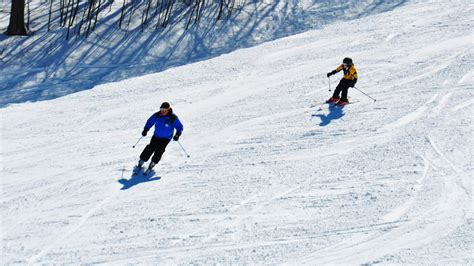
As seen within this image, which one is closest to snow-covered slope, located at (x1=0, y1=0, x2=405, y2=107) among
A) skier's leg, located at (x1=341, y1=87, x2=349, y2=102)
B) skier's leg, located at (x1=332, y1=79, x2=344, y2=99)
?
skier's leg, located at (x1=332, y1=79, x2=344, y2=99)

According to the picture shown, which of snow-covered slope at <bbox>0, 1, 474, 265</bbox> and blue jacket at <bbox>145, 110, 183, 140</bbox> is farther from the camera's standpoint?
blue jacket at <bbox>145, 110, 183, 140</bbox>

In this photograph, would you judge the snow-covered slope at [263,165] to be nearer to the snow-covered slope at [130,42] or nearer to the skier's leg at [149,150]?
the skier's leg at [149,150]

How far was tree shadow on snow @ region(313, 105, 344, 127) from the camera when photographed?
12953mm

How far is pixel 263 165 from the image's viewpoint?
11312 millimetres

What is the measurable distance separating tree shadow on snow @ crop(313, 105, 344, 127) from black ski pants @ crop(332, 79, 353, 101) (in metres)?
0.24

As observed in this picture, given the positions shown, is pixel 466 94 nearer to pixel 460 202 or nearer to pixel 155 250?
pixel 460 202

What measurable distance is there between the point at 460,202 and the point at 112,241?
495 cm

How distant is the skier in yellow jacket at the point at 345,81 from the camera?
13.3 meters

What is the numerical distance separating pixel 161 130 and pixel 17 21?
9.84 metres

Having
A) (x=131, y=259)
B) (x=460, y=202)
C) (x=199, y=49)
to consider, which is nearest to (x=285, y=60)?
A: (x=199, y=49)

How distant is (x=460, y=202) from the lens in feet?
31.3

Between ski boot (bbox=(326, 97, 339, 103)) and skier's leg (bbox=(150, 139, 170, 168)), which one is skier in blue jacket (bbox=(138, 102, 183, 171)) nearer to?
skier's leg (bbox=(150, 139, 170, 168))

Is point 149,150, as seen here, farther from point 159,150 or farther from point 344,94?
point 344,94

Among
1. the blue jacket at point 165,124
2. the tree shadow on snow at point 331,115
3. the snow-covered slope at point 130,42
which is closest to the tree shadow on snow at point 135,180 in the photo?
the blue jacket at point 165,124
